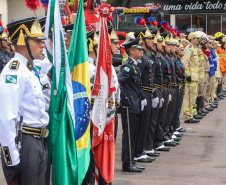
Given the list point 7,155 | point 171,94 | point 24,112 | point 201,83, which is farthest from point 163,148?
point 7,155

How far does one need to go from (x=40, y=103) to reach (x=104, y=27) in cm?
254

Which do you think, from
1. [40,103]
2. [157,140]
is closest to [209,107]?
[157,140]

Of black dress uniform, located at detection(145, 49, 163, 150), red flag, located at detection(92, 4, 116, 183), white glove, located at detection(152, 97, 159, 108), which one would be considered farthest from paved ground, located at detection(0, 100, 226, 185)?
white glove, located at detection(152, 97, 159, 108)

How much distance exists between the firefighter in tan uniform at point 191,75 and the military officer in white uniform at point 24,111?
9793 millimetres

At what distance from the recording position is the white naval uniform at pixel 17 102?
4309mm

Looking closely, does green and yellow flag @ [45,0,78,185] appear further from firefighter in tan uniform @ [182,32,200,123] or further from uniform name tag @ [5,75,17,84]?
firefighter in tan uniform @ [182,32,200,123]

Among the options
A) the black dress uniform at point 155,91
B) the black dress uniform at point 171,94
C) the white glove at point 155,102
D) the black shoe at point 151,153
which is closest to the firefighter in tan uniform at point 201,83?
the black dress uniform at point 171,94

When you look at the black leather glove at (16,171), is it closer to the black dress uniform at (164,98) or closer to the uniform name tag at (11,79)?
the uniform name tag at (11,79)

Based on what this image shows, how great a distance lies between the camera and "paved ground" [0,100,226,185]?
794 cm

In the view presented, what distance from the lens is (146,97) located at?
925 cm

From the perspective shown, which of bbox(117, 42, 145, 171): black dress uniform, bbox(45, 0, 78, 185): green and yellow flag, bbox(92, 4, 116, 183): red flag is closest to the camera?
bbox(45, 0, 78, 185): green and yellow flag

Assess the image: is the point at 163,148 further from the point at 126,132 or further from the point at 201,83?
the point at 201,83

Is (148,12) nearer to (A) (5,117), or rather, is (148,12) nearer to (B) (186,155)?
A: (B) (186,155)

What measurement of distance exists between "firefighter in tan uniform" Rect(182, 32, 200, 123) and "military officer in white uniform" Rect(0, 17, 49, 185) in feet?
32.1
